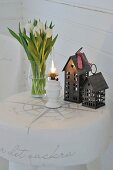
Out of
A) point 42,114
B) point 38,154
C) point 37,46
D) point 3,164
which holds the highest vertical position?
point 37,46

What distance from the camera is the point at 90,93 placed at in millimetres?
1271

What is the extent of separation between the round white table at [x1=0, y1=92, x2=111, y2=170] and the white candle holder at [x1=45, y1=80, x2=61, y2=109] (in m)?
0.03

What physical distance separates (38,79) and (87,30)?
343 millimetres

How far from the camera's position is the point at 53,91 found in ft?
4.03

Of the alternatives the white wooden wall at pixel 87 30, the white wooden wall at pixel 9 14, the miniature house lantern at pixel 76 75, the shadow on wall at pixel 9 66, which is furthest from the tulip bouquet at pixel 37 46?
the white wooden wall at pixel 9 14

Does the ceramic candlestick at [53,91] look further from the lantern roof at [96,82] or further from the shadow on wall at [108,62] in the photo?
the shadow on wall at [108,62]

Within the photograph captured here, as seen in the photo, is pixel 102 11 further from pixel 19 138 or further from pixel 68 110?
pixel 19 138

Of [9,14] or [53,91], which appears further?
[9,14]

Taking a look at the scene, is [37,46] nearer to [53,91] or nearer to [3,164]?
[53,91]

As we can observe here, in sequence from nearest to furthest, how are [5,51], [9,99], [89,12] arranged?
[9,99] < [89,12] < [5,51]

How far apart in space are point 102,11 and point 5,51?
0.54 meters

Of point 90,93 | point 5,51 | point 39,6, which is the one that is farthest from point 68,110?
point 39,6

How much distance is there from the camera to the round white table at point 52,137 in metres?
1.10

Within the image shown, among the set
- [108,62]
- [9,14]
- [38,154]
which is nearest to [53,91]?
[38,154]
